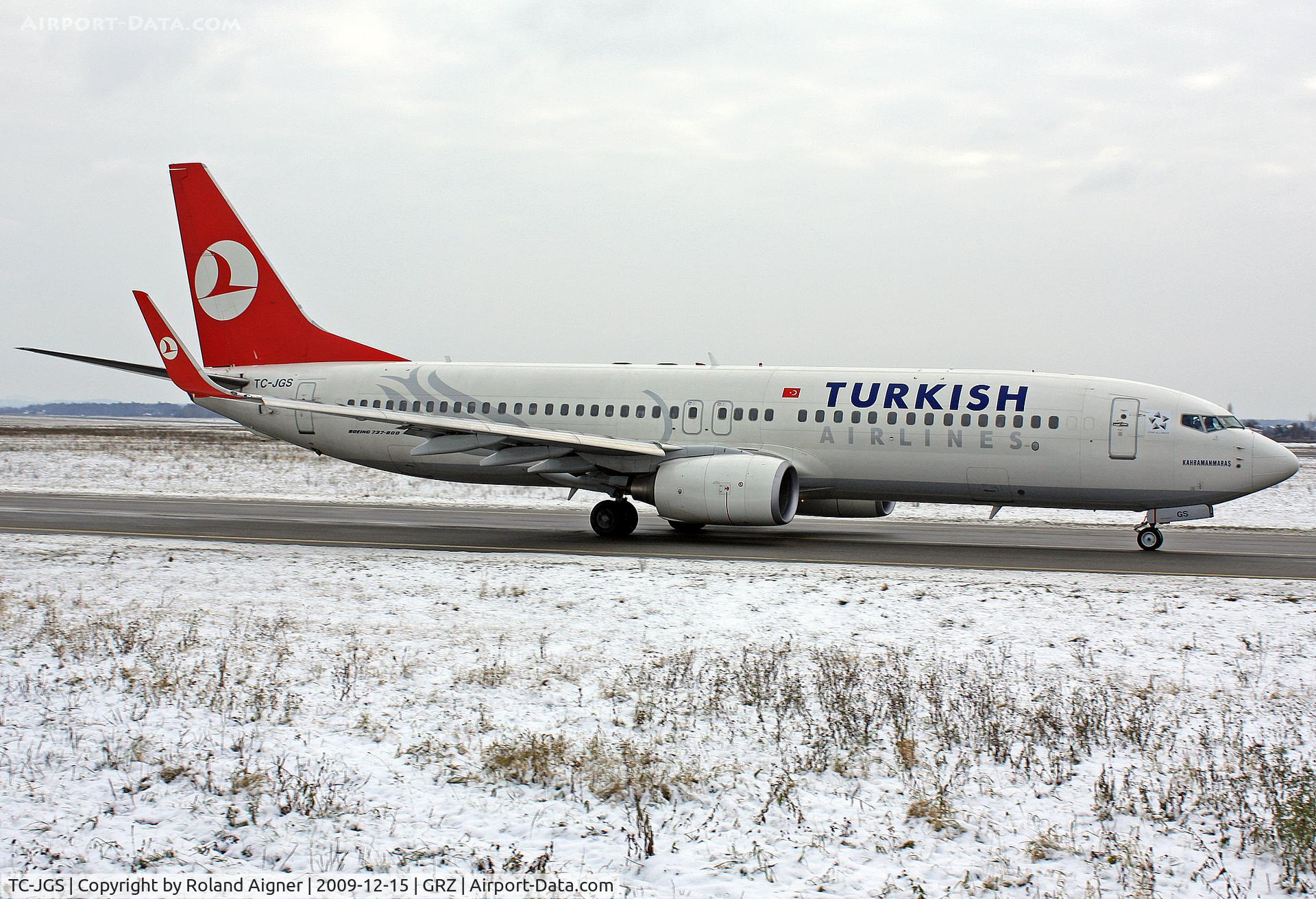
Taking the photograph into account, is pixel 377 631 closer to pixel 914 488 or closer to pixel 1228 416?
pixel 914 488

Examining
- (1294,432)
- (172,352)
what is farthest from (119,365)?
(1294,432)

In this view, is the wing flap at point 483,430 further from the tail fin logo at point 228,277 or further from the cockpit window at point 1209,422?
the cockpit window at point 1209,422

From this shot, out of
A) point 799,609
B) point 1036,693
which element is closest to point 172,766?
point 1036,693

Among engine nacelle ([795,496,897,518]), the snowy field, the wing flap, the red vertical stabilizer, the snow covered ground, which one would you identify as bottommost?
the snow covered ground

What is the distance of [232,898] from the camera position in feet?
19.2

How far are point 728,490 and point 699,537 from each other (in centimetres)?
250

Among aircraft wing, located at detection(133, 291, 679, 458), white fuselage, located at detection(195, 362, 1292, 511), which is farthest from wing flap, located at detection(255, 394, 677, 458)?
white fuselage, located at detection(195, 362, 1292, 511)

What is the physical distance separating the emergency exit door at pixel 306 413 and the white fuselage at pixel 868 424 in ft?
0.10

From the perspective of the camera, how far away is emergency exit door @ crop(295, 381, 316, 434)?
2522 cm

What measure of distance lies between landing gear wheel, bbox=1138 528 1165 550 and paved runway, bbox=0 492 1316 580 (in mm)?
207

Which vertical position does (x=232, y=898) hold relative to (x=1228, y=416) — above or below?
below

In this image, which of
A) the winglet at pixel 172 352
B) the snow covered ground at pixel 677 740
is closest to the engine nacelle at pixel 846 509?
the snow covered ground at pixel 677 740

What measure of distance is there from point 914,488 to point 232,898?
1698 cm

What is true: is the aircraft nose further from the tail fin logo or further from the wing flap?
the tail fin logo
